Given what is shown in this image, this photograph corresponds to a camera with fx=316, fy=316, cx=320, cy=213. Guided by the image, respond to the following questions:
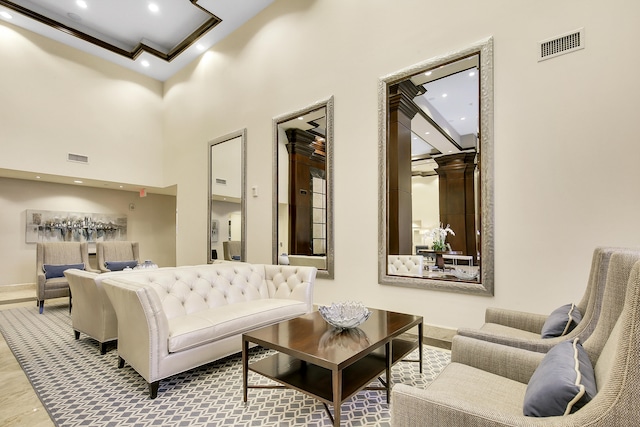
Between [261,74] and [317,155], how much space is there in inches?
78.4

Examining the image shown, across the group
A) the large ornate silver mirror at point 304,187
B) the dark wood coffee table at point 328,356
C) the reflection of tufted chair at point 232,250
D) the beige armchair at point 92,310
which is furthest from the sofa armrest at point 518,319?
the reflection of tufted chair at point 232,250

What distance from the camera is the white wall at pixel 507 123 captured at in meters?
2.61

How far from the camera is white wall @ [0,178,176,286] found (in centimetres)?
678

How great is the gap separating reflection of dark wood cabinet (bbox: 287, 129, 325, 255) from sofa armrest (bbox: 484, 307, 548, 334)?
2.59m

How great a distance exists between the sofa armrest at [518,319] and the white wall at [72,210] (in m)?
8.00

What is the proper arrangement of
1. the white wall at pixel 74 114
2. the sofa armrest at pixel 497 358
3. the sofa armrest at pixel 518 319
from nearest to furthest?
the sofa armrest at pixel 497 358 < the sofa armrest at pixel 518 319 < the white wall at pixel 74 114

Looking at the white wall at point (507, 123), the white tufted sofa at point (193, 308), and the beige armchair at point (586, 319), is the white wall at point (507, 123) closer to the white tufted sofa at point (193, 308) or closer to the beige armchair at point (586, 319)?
the white tufted sofa at point (193, 308)

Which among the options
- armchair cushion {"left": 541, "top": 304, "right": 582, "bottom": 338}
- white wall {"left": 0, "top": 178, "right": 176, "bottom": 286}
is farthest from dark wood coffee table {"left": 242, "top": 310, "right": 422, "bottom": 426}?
white wall {"left": 0, "top": 178, "right": 176, "bottom": 286}

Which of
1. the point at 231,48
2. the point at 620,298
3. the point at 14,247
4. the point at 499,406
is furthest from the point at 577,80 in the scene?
the point at 14,247

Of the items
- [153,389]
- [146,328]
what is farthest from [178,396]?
[146,328]

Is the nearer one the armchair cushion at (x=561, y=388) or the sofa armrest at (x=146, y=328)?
the armchair cushion at (x=561, y=388)

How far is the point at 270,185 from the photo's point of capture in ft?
16.9

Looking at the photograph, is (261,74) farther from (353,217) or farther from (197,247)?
(197,247)

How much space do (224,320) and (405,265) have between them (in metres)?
2.10
